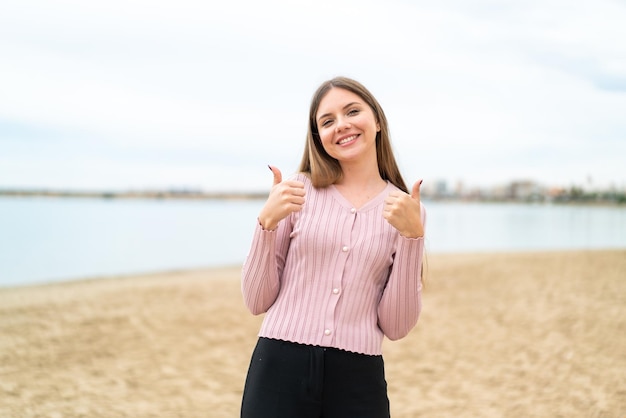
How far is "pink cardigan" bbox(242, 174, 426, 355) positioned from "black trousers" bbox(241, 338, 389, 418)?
1.4 inches

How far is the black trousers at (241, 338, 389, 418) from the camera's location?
1.72 m

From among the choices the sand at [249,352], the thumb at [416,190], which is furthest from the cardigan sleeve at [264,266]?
the sand at [249,352]

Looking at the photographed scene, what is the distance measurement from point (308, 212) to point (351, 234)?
16 cm

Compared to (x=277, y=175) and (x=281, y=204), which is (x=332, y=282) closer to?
(x=281, y=204)

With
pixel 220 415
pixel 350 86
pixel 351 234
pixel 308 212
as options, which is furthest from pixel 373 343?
pixel 220 415

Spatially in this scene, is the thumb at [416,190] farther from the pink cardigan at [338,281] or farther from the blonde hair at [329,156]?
the blonde hair at [329,156]

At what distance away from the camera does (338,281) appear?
5.82ft

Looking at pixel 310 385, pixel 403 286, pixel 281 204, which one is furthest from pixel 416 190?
pixel 310 385

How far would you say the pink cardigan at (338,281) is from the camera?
177cm

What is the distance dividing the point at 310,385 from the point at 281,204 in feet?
1.81

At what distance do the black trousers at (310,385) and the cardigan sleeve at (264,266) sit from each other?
0.15 m

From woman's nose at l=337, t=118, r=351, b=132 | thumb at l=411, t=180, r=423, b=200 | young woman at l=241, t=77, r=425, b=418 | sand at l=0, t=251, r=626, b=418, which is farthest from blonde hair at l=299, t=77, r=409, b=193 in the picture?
sand at l=0, t=251, r=626, b=418

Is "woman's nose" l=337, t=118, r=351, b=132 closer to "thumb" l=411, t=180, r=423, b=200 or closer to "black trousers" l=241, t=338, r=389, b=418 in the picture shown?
"thumb" l=411, t=180, r=423, b=200

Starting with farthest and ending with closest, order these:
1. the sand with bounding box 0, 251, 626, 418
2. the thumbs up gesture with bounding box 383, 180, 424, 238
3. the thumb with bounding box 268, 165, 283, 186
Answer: the sand with bounding box 0, 251, 626, 418
the thumb with bounding box 268, 165, 283, 186
the thumbs up gesture with bounding box 383, 180, 424, 238
